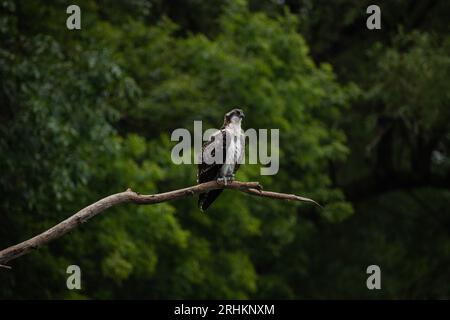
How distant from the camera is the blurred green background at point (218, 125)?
49.4ft

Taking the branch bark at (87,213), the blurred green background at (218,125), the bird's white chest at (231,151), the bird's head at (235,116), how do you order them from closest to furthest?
the branch bark at (87,213), the bird's white chest at (231,151), the bird's head at (235,116), the blurred green background at (218,125)

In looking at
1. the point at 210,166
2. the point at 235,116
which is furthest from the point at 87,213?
the point at 235,116

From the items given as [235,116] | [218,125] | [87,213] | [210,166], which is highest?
[218,125]

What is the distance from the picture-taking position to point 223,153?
10.5m

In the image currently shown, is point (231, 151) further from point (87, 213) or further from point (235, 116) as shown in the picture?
point (87, 213)

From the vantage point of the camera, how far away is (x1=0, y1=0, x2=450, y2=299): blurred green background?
15070 millimetres

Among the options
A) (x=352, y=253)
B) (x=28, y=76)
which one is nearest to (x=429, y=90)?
(x=352, y=253)

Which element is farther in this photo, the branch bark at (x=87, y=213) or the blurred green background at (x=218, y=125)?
the blurred green background at (x=218, y=125)

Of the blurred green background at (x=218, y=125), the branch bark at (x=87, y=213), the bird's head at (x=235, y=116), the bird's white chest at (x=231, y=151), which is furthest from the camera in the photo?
the blurred green background at (x=218, y=125)

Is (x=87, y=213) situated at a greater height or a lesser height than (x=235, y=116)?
lesser

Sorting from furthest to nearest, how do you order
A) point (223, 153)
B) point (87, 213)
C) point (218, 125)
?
point (218, 125)
point (223, 153)
point (87, 213)

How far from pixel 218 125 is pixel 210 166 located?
309 inches

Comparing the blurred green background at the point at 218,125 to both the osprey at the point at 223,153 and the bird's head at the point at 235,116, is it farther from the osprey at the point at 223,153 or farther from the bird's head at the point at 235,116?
the bird's head at the point at 235,116

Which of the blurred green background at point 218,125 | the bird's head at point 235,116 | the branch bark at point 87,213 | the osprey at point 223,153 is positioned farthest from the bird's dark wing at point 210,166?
the blurred green background at point 218,125
